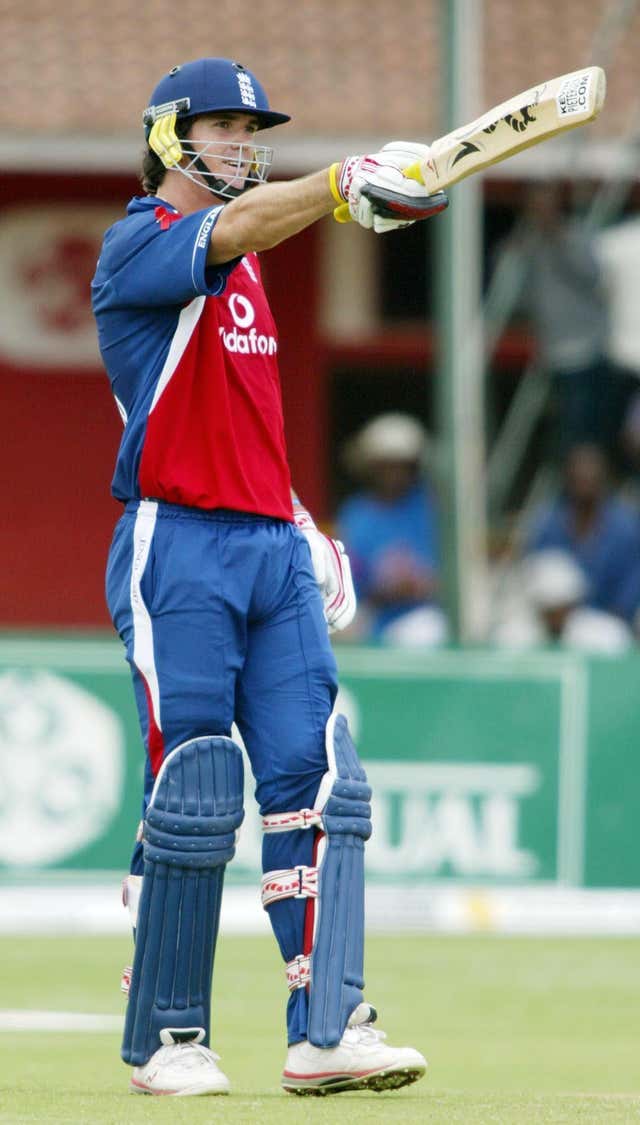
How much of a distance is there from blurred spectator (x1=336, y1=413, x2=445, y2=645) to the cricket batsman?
5.75 meters

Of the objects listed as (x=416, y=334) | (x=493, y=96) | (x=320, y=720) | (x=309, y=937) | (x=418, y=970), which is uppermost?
(x=493, y=96)

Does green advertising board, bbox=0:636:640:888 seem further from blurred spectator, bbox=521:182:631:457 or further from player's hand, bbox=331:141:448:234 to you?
player's hand, bbox=331:141:448:234

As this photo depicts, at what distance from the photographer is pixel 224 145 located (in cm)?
515

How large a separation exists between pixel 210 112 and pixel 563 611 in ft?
20.4

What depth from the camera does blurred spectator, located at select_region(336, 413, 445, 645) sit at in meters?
11.1

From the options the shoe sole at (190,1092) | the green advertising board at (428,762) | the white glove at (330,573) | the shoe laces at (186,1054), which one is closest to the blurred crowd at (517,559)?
the green advertising board at (428,762)

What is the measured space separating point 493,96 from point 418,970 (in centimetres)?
645

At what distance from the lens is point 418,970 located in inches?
320

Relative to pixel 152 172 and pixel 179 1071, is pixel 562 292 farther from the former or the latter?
pixel 179 1071

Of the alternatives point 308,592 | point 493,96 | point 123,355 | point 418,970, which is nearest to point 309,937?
point 308,592

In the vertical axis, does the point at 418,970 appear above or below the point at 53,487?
below

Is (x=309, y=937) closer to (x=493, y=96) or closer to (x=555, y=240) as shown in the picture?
(x=555, y=240)

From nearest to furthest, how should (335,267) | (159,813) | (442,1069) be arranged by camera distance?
1. (159,813)
2. (442,1069)
3. (335,267)

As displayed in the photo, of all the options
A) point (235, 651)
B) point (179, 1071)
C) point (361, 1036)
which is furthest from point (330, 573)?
point (179, 1071)
